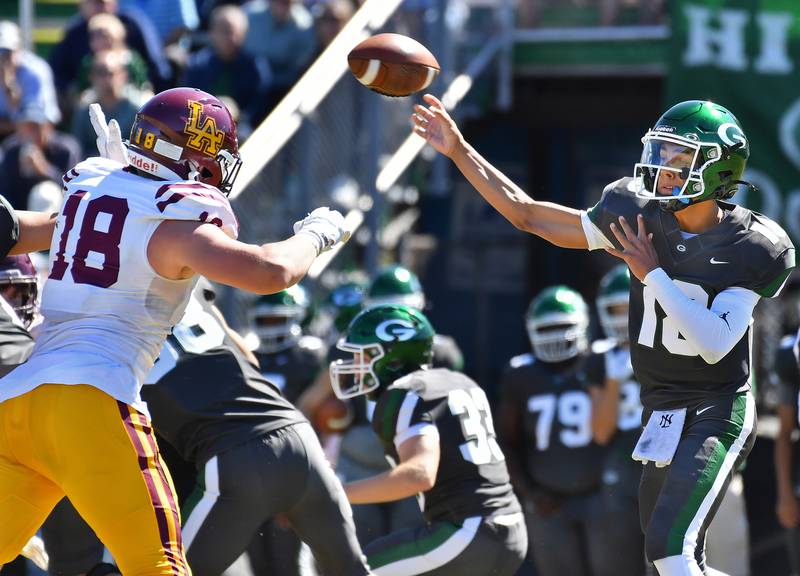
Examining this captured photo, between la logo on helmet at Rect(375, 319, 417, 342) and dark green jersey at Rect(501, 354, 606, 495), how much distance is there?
66.6 inches

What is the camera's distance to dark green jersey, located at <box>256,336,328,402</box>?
712 cm

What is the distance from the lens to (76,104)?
937 cm

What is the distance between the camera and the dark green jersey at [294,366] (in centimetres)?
712

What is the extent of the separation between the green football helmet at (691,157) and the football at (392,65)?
2.70ft

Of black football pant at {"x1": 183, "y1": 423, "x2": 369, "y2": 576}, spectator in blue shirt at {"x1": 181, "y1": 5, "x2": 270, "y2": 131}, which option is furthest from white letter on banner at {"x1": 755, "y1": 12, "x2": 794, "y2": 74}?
black football pant at {"x1": 183, "y1": 423, "x2": 369, "y2": 576}

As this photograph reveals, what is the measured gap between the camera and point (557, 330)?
6840 mm

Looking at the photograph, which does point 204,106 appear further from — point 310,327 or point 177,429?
point 310,327

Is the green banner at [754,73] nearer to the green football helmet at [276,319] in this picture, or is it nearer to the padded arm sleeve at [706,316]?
the green football helmet at [276,319]

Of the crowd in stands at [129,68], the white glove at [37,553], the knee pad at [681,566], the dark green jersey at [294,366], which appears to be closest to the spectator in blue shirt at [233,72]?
the crowd in stands at [129,68]

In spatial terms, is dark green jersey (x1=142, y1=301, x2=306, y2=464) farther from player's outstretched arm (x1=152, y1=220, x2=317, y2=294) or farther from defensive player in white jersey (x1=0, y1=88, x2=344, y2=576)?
player's outstretched arm (x1=152, y1=220, x2=317, y2=294)

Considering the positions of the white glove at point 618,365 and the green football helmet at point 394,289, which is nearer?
the white glove at point 618,365

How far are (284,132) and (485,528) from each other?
10.1 ft

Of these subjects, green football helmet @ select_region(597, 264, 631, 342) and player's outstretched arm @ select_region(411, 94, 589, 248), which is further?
green football helmet @ select_region(597, 264, 631, 342)

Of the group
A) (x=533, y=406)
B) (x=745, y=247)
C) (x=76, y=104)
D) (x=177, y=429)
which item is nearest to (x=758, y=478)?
(x=533, y=406)
